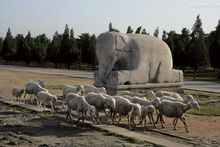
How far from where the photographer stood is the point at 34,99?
856 inches

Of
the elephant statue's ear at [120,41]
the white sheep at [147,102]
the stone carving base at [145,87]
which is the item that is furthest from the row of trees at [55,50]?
the white sheep at [147,102]

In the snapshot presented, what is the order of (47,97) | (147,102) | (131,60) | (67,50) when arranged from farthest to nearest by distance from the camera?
(67,50) → (131,60) → (47,97) → (147,102)

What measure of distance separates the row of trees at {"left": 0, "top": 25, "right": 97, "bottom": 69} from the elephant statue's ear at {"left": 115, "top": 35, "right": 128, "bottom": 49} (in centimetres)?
3729

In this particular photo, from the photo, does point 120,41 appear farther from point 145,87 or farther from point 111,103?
point 111,103

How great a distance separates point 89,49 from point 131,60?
124 ft

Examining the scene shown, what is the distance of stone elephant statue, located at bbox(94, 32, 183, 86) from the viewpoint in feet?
74.8

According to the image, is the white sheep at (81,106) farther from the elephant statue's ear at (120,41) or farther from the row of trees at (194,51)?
the row of trees at (194,51)

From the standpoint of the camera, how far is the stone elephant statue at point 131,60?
74.8 feet

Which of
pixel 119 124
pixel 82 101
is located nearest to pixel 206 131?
pixel 119 124

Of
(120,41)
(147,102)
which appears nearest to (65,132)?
(147,102)

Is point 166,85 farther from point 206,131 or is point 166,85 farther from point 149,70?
point 206,131

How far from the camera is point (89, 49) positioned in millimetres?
61312

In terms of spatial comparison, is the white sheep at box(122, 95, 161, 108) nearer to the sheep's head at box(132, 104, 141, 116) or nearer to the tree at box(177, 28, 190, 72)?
the sheep's head at box(132, 104, 141, 116)

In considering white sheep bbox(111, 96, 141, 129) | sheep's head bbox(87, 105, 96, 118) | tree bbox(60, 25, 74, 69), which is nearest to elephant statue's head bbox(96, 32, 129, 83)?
white sheep bbox(111, 96, 141, 129)
